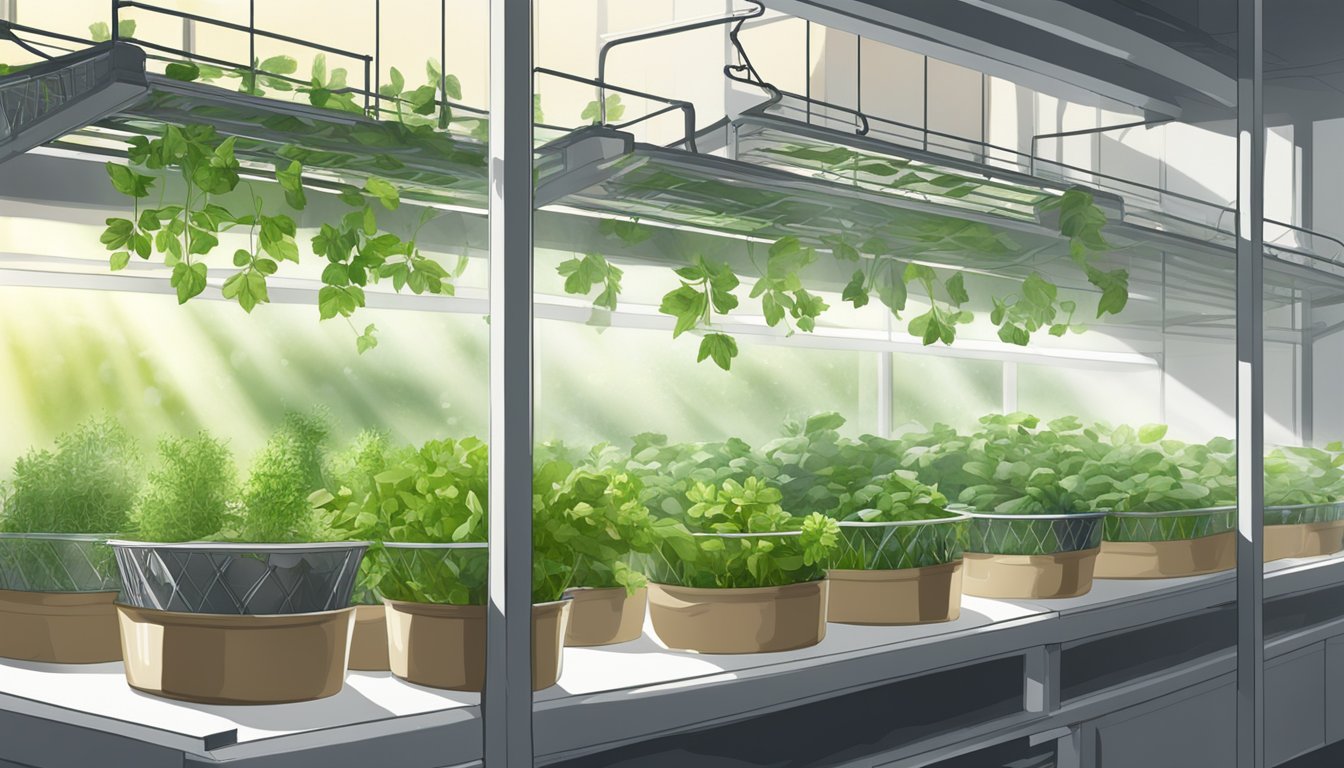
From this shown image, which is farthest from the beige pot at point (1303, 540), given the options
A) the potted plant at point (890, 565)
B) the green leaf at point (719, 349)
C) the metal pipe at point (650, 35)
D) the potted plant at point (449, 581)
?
the potted plant at point (449, 581)

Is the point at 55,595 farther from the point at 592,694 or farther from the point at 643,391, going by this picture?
the point at 643,391

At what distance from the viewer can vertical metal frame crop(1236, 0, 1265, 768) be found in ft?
4.31

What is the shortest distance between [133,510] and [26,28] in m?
0.37

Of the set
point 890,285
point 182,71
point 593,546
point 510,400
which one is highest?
point 182,71

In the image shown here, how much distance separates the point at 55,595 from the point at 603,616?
362 mm

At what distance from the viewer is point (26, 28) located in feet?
2.67

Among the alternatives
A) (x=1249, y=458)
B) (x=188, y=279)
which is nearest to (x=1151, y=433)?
(x=1249, y=458)

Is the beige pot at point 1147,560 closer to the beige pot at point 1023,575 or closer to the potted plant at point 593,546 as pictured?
the beige pot at point 1023,575

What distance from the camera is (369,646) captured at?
75 cm

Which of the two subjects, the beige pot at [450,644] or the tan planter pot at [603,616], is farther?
the tan planter pot at [603,616]

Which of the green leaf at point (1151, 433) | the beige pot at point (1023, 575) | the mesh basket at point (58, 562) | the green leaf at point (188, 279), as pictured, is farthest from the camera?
the green leaf at point (1151, 433)

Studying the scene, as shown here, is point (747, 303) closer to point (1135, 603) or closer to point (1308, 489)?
point (1135, 603)

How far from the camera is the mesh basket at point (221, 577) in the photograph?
639 millimetres

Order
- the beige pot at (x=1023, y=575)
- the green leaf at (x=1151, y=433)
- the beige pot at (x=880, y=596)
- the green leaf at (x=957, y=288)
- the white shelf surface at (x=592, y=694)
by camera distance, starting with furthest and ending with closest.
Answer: the green leaf at (x=1151, y=433) → the green leaf at (x=957, y=288) → the beige pot at (x=1023, y=575) → the beige pot at (x=880, y=596) → the white shelf surface at (x=592, y=694)
